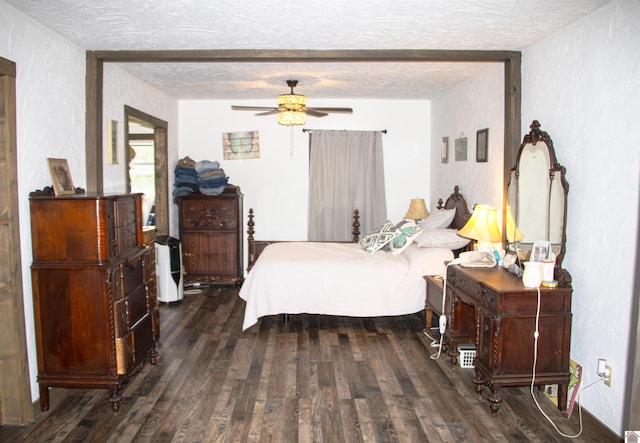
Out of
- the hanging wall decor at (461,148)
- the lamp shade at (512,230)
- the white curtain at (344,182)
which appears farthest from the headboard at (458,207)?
the white curtain at (344,182)

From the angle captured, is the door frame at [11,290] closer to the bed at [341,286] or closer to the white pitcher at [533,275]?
the bed at [341,286]

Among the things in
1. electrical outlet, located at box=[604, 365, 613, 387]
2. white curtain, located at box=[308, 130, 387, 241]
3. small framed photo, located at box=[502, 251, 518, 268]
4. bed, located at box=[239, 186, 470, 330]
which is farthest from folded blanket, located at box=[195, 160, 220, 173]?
electrical outlet, located at box=[604, 365, 613, 387]

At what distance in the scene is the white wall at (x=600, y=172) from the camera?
2.72m

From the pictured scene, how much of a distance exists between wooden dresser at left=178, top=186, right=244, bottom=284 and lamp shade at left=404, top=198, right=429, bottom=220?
2239 mm

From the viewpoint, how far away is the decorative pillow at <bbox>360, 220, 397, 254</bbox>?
5.15 metres

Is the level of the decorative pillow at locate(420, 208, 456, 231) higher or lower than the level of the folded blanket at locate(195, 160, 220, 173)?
lower

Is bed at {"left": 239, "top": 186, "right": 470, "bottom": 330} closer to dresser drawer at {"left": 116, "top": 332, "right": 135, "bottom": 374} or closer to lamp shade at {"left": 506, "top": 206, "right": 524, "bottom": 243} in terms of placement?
lamp shade at {"left": 506, "top": 206, "right": 524, "bottom": 243}

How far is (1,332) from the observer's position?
2.97 metres

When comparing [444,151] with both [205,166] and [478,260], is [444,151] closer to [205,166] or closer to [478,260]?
[478,260]

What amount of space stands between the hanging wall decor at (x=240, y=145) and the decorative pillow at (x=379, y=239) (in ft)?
8.02

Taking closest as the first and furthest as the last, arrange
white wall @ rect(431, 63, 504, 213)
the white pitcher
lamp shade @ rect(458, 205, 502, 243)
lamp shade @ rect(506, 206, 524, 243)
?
the white pitcher < lamp shade @ rect(506, 206, 524, 243) < lamp shade @ rect(458, 205, 502, 243) < white wall @ rect(431, 63, 504, 213)

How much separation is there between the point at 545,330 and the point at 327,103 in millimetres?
4538

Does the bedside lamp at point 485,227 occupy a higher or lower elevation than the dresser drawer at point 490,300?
higher

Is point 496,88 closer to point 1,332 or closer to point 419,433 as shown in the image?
point 419,433
